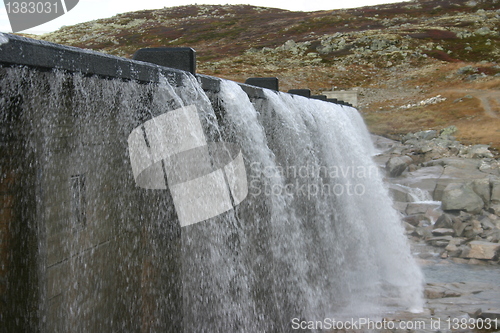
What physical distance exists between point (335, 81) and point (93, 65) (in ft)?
121

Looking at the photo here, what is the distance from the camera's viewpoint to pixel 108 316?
3834 mm

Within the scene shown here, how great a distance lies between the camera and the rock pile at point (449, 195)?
35.2 ft

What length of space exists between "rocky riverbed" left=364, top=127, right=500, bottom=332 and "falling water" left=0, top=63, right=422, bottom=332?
2.28 ft

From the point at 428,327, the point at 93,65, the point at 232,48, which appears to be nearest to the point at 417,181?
the point at 428,327

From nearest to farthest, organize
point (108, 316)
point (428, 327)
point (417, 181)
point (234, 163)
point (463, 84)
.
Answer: point (108, 316) → point (234, 163) → point (428, 327) → point (417, 181) → point (463, 84)

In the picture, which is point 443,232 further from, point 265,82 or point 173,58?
point 173,58

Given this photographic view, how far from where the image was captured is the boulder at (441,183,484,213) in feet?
41.1

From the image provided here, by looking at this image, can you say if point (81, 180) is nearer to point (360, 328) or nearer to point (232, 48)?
point (360, 328)

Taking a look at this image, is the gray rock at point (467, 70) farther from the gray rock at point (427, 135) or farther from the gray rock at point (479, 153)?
the gray rock at point (479, 153)

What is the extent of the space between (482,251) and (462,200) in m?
3.21

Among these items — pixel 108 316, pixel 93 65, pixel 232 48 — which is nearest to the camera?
pixel 93 65

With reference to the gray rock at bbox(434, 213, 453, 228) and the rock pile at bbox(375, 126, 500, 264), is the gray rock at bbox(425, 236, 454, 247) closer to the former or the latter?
the rock pile at bbox(375, 126, 500, 264)

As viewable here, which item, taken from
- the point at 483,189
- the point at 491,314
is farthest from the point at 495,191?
the point at 491,314

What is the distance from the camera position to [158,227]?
439 cm
